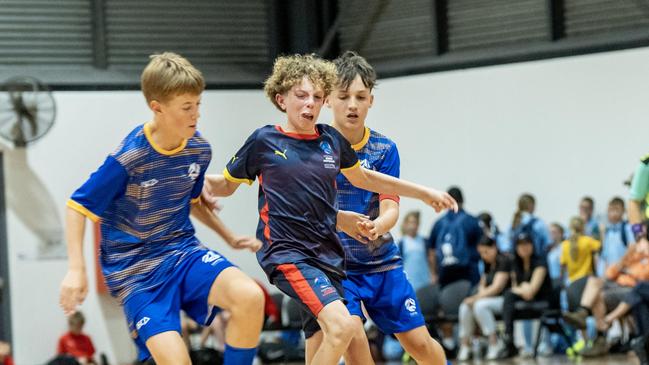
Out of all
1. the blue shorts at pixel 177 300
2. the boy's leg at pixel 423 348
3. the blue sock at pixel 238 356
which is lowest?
the boy's leg at pixel 423 348

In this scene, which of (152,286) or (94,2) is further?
(94,2)

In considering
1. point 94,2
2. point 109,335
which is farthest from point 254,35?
point 109,335

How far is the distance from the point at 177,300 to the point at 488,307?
8.41 metres

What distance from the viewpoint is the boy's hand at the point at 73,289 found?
199 inches

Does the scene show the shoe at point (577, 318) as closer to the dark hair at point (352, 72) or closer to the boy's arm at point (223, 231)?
the dark hair at point (352, 72)

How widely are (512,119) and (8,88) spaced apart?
6.76 m

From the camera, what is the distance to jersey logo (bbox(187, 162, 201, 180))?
5.49 metres

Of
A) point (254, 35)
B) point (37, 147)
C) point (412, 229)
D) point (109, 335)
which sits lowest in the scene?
point (109, 335)

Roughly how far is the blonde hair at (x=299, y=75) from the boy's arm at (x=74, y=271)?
1173mm

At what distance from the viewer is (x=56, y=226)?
15219 mm

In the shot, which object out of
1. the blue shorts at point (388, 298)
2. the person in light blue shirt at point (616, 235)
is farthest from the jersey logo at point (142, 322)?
the person in light blue shirt at point (616, 235)

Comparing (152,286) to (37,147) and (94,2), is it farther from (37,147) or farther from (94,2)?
(94,2)

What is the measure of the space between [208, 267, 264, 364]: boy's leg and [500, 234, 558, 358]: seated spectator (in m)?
8.25

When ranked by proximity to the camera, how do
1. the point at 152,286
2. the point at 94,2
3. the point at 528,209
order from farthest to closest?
the point at 94,2, the point at 528,209, the point at 152,286
